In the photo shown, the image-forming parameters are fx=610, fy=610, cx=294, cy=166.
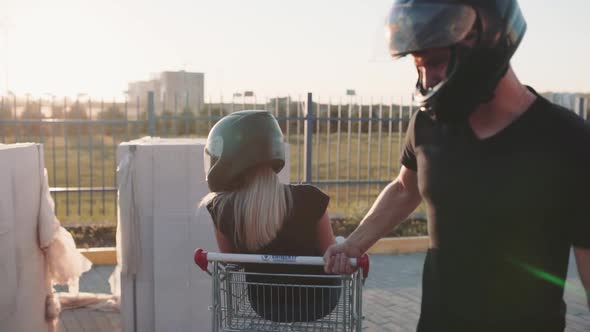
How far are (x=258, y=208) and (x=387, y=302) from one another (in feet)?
12.0

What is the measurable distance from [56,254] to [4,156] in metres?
0.96

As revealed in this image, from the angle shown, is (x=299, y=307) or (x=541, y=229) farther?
(x=299, y=307)

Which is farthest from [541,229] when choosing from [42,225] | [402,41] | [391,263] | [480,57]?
[391,263]

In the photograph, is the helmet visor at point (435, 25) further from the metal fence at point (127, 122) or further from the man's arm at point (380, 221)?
the metal fence at point (127, 122)

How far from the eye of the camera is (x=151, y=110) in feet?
30.0

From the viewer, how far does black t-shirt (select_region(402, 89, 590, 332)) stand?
1808 millimetres

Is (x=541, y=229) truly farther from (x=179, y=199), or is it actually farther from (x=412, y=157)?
(x=179, y=199)

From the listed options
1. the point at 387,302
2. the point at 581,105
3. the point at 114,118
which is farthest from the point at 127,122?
the point at 581,105

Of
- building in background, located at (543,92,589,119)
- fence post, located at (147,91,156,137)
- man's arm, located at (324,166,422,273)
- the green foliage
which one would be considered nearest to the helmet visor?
man's arm, located at (324,166,422,273)

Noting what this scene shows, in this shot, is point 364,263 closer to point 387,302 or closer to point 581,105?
point 387,302

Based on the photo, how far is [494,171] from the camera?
190 centimetres

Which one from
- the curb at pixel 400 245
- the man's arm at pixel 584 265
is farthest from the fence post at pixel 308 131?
the man's arm at pixel 584 265

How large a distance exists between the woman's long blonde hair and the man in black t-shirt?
110 centimetres

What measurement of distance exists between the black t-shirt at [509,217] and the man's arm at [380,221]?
32cm
